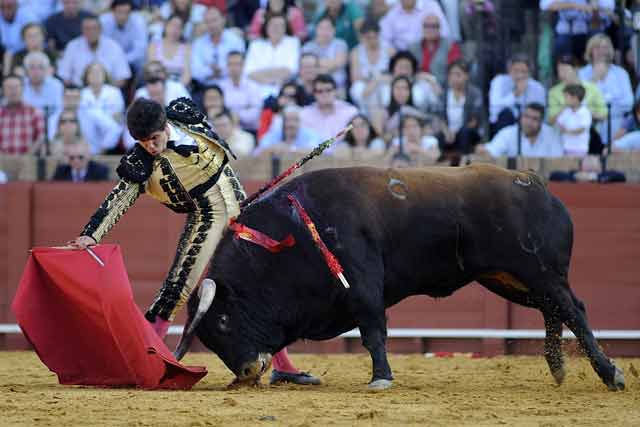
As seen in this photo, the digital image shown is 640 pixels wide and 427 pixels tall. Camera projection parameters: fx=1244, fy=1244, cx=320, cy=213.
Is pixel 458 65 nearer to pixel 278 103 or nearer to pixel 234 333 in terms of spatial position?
pixel 278 103

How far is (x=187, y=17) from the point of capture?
10484 millimetres

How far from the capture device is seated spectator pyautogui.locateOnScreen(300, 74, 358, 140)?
9164mm

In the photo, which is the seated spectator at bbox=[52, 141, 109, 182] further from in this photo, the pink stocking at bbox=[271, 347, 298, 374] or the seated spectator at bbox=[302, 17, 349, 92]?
the pink stocking at bbox=[271, 347, 298, 374]

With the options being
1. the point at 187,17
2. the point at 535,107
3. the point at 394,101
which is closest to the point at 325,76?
the point at 394,101

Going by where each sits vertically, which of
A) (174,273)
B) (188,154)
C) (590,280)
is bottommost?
(590,280)

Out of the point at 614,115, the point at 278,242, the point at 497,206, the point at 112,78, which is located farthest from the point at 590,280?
the point at 112,78

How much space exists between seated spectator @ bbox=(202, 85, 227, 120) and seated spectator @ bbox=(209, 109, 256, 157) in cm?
8

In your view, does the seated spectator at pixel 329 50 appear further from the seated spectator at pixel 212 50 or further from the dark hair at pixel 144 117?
the dark hair at pixel 144 117

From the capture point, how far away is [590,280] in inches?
334

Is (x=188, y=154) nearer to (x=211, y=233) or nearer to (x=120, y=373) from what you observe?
(x=211, y=233)

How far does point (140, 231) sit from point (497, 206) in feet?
11.6

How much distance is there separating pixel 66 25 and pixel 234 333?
5.76m

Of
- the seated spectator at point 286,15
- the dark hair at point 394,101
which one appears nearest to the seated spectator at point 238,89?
the seated spectator at point 286,15

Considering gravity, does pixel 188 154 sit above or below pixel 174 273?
above
